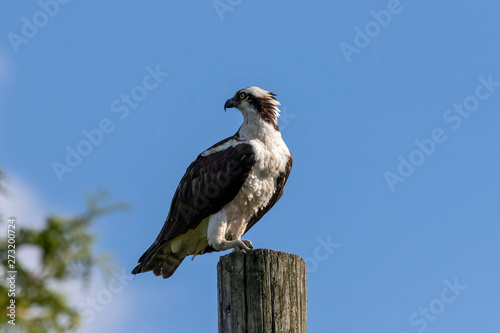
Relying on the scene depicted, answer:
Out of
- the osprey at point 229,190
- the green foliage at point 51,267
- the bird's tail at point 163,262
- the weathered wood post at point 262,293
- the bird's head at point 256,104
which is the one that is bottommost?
the green foliage at point 51,267

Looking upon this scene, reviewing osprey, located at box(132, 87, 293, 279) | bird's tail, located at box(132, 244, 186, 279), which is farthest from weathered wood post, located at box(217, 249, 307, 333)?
bird's tail, located at box(132, 244, 186, 279)

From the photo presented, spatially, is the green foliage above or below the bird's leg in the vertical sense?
below

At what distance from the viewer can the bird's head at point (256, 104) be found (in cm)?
786

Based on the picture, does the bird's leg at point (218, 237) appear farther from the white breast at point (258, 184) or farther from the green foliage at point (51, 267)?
the green foliage at point (51, 267)

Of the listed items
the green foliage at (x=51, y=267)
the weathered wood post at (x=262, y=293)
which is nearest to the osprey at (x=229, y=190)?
the weathered wood post at (x=262, y=293)

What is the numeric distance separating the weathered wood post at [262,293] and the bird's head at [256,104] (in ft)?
11.2

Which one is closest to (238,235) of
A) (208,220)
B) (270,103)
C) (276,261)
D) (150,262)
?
(208,220)

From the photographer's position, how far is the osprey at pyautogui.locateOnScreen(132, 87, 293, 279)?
7312mm

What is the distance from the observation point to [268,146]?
7609mm

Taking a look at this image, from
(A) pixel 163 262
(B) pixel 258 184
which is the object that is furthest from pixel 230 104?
(A) pixel 163 262

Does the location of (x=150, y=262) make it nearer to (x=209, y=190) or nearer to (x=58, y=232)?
(x=209, y=190)

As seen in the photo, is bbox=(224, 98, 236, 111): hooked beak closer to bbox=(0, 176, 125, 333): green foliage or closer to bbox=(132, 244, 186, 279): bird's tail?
bbox=(132, 244, 186, 279): bird's tail

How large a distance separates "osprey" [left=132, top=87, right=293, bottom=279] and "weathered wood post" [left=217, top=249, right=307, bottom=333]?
2.36 meters

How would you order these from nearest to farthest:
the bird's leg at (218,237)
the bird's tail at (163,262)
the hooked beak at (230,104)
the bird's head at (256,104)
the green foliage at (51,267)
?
1. the green foliage at (51,267)
2. the bird's leg at (218,237)
3. the bird's tail at (163,262)
4. the bird's head at (256,104)
5. the hooked beak at (230,104)
